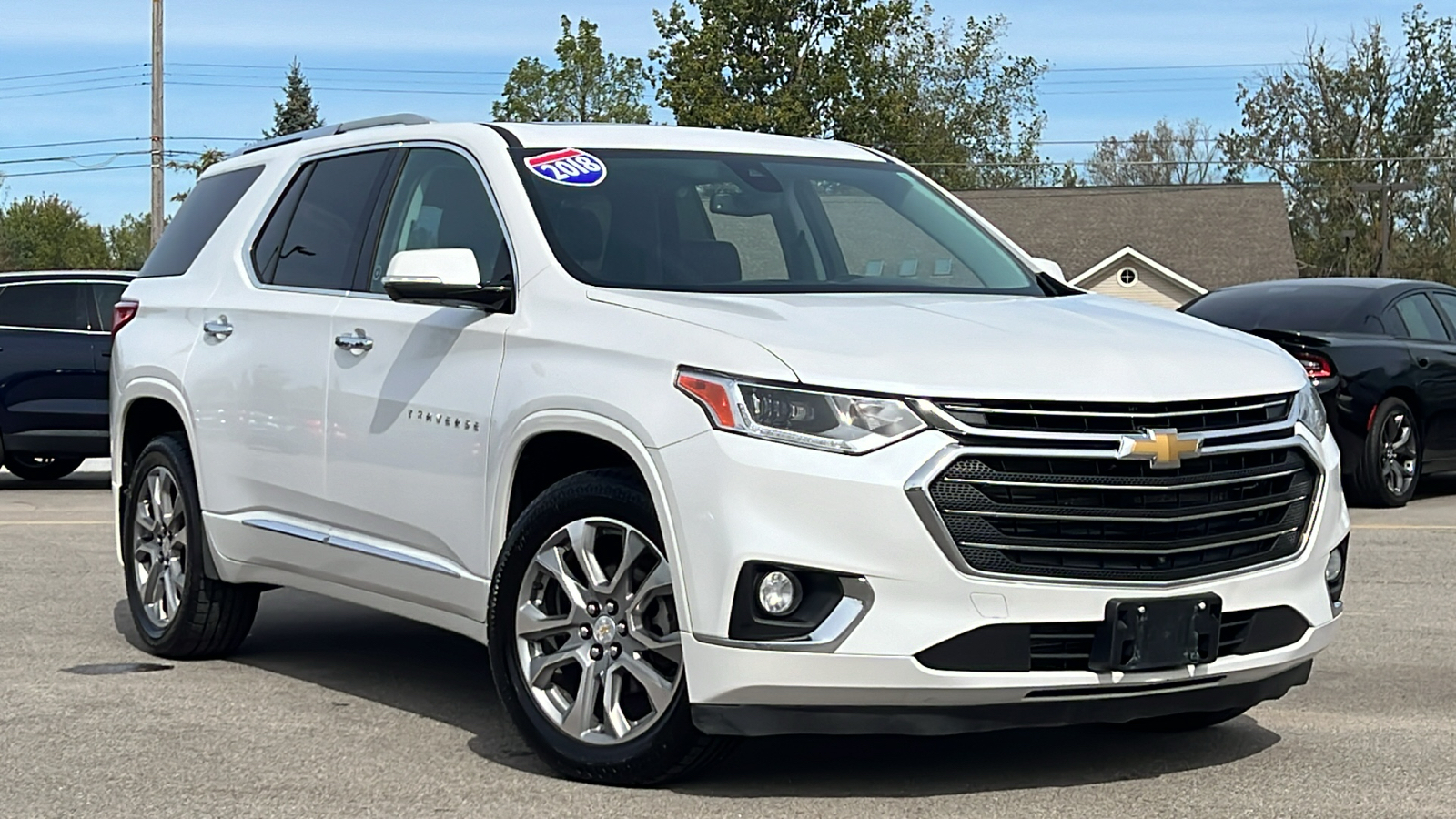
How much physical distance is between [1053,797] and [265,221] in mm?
3760

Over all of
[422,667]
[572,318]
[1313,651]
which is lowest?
[422,667]

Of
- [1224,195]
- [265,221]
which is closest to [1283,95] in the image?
[1224,195]

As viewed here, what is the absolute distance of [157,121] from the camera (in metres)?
38.7

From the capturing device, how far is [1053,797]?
515cm

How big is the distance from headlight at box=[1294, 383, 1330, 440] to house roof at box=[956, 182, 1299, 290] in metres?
43.6

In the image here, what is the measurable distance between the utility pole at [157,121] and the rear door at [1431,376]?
2905 centimetres

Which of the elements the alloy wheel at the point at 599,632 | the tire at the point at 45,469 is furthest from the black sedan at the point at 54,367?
the alloy wheel at the point at 599,632

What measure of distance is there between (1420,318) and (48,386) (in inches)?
413

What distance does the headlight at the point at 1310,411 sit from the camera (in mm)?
5316

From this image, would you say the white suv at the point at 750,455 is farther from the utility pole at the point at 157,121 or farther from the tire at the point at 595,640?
the utility pole at the point at 157,121

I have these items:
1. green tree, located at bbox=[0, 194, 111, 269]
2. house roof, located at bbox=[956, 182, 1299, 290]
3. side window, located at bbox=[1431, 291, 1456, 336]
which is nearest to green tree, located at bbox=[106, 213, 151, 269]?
green tree, located at bbox=[0, 194, 111, 269]

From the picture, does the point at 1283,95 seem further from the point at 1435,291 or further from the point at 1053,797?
the point at 1053,797

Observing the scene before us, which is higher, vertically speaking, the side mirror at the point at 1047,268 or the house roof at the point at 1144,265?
the side mirror at the point at 1047,268

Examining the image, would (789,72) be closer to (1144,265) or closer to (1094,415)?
(1144,265)
